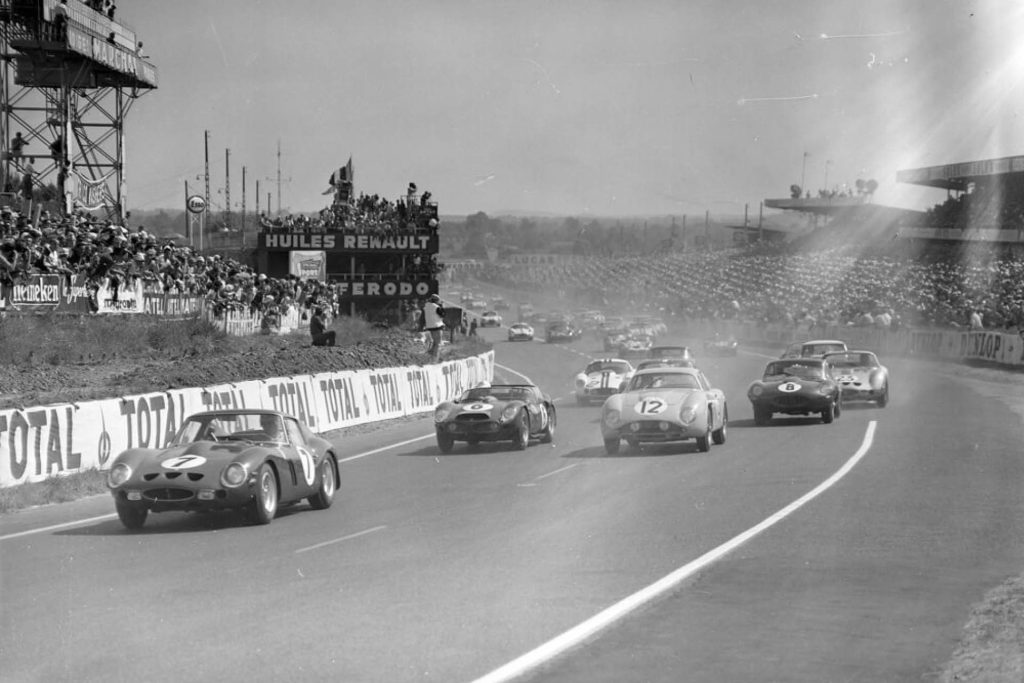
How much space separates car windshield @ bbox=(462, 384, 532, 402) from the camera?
22.5 meters

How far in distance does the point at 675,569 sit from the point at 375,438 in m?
15.5

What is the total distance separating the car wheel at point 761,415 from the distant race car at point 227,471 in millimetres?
12752

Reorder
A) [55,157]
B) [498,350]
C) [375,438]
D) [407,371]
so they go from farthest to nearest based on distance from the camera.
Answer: [498,350], [55,157], [407,371], [375,438]

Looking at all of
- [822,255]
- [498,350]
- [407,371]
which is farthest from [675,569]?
[822,255]

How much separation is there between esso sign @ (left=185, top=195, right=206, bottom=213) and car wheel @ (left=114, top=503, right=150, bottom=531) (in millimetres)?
44879

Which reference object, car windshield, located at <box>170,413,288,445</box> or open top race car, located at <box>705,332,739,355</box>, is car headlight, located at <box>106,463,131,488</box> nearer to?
car windshield, located at <box>170,413,288,445</box>

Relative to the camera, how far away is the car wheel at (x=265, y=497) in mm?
13047

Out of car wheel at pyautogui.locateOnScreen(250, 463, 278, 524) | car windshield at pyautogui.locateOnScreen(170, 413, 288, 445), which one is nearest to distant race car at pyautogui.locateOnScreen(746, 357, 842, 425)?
car windshield at pyautogui.locateOnScreen(170, 413, 288, 445)

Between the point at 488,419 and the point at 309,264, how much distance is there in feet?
97.0

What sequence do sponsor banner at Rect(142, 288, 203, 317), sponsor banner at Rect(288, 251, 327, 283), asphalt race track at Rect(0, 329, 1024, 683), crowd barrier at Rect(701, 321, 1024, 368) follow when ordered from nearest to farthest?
asphalt race track at Rect(0, 329, 1024, 683) < sponsor banner at Rect(142, 288, 203, 317) < crowd barrier at Rect(701, 321, 1024, 368) < sponsor banner at Rect(288, 251, 327, 283)

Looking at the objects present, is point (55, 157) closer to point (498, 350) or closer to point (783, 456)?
point (498, 350)

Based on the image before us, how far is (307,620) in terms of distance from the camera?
835 cm

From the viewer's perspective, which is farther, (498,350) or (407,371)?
(498,350)

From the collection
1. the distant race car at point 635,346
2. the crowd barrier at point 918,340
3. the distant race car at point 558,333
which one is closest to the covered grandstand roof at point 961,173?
the crowd barrier at point 918,340
